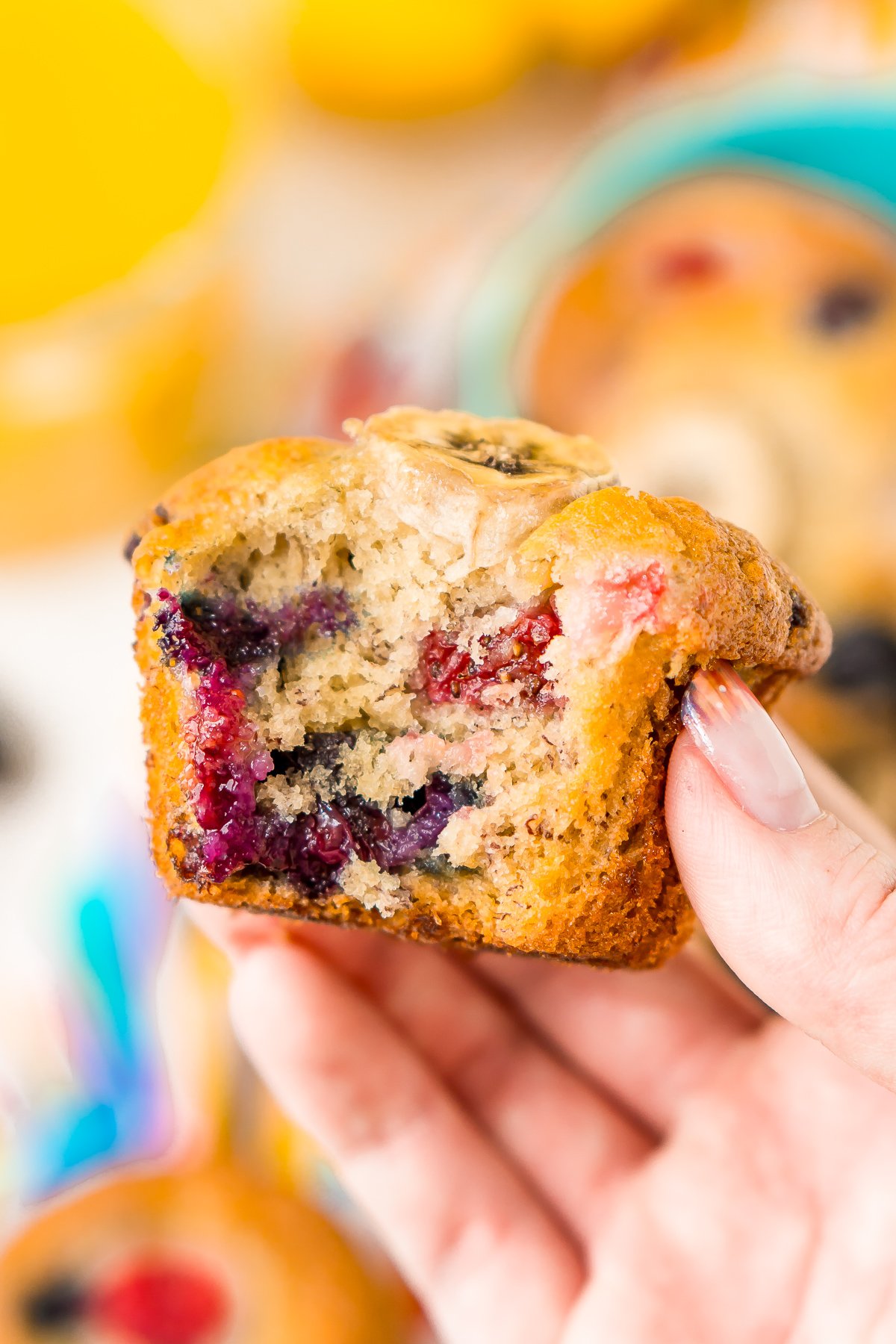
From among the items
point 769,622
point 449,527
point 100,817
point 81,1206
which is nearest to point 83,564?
point 100,817

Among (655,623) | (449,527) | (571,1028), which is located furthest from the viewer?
(571,1028)

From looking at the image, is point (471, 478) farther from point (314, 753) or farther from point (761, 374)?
point (761, 374)

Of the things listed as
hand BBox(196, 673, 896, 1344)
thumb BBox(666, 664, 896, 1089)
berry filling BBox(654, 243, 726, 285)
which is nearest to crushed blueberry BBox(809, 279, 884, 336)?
berry filling BBox(654, 243, 726, 285)

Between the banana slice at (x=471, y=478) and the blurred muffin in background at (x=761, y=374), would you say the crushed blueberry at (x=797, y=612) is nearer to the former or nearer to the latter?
the banana slice at (x=471, y=478)

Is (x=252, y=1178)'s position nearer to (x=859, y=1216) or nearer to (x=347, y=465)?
(x=859, y=1216)

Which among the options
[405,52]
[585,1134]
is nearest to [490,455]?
[585,1134]
